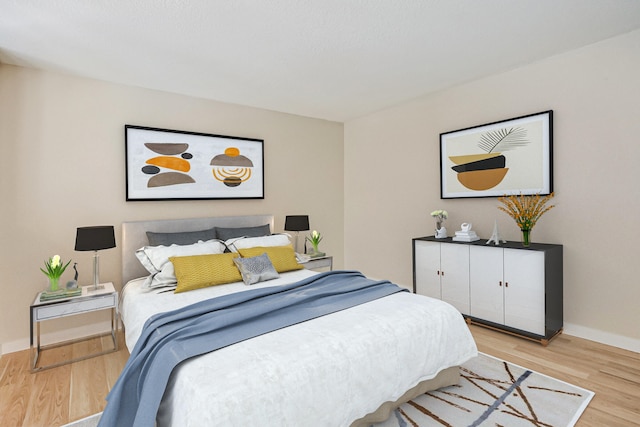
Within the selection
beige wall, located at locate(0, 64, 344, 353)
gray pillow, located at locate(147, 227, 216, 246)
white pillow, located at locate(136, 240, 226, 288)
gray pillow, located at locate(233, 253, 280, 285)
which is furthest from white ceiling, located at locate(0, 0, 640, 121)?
gray pillow, located at locate(233, 253, 280, 285)

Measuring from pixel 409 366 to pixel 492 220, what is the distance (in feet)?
7.45

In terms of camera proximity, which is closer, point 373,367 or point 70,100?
point 373,367

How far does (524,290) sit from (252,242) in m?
2.63

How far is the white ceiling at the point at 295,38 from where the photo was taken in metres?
2.23

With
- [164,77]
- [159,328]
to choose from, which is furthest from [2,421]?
[164,77]

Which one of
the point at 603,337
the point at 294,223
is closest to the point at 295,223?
the point at 294,223

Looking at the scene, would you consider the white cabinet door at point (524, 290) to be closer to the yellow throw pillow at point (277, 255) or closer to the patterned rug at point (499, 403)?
the patterned rug at point (499, 403)

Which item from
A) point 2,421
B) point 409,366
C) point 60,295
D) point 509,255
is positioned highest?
point 509,255

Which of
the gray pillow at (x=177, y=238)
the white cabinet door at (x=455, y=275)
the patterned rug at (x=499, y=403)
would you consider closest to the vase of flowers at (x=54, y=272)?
the gray pillow at (x=177, y=238)

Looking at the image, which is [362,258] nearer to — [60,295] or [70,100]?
[60,295]

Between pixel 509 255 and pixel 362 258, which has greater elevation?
pixel 509 255

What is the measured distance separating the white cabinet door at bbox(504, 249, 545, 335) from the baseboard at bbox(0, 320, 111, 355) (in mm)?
3911

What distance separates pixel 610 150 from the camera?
9.25 ft

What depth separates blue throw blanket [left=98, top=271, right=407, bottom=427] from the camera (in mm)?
1568
